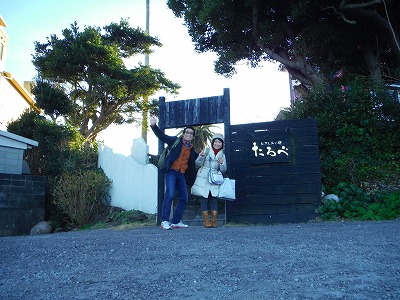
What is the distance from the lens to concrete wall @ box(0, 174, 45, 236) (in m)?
8.95

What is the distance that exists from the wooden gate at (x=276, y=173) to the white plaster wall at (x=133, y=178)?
240 centimetres

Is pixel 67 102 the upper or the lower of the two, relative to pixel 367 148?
upper

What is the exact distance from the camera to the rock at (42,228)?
8.80 metres

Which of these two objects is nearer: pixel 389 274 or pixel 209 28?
pixel 389 274

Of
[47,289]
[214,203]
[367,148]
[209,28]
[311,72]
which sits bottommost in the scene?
[47,289]

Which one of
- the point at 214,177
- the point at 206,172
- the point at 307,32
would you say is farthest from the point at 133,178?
the point at 307,32

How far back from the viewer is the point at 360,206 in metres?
6.17

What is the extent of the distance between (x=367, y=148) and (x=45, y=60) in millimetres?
14948

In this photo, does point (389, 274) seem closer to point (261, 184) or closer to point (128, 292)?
point (128, 292)

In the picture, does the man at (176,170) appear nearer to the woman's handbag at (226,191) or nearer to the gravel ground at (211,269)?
the woman's handbag at (226,191)

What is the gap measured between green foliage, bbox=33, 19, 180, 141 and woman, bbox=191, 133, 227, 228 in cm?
1003

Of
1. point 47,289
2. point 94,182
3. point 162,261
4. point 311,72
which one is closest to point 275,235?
point 162,261

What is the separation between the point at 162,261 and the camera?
278 centimetres

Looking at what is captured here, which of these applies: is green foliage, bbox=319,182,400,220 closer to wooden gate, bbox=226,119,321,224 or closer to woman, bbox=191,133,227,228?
wooden gate, bbox=226,119,321,224
